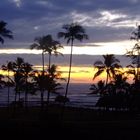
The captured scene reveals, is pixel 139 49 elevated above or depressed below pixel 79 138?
above

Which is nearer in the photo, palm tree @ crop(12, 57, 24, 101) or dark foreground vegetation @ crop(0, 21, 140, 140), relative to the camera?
dark foreground vegetation @ crop(0, 21, 140, 140)

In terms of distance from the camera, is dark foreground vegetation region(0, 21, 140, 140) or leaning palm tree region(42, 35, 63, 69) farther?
leaning palm tree region(42, 35, 63, 69)

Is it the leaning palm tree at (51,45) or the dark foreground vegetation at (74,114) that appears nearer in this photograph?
the dark foreground vegetation at (74,114)

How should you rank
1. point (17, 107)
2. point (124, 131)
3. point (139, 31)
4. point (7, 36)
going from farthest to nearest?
point (17, 107) < point (139, 31) < point (7, 36) < point (124, 131)

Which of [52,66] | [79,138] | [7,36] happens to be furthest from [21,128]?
[52,66]

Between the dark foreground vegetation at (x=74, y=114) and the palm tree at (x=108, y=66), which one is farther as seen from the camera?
the palm tree at (x=108, y=66)

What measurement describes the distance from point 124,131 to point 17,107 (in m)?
52.0

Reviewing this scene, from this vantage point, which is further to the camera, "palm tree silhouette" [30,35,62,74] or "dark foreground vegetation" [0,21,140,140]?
Result: "palm tree silhouette" [30,35,62,74]

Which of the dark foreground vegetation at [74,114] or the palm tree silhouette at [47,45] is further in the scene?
the palm tree silhouette at [47,45]

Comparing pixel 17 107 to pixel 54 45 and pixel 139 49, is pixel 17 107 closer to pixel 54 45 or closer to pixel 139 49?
pixel 54 45

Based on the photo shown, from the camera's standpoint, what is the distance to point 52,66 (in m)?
84.7

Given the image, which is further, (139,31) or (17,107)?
(17,107)

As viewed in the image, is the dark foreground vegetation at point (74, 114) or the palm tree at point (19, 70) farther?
the palm tree at point (19, 70)

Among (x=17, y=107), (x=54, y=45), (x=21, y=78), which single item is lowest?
(x=17, y=107)
